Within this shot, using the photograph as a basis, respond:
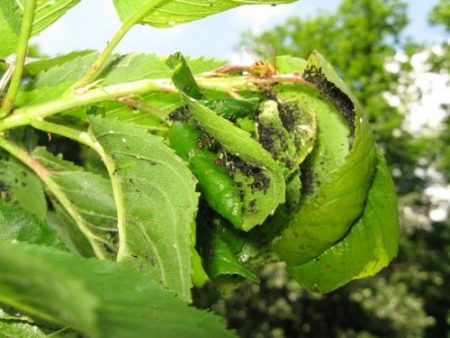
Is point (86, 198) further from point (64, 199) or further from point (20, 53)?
point (20, 53)

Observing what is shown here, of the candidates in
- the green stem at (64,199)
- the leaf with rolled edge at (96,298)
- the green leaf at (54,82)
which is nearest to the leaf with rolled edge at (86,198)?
the green stem at (64,199)

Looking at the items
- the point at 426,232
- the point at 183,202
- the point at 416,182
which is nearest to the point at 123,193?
the point at 183,202

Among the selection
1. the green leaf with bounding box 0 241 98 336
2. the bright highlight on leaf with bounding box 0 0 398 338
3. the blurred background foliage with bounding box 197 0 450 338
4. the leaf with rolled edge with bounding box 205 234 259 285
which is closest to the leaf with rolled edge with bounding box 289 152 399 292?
the bright highlight on leaf with bounding box 0 0 398 338

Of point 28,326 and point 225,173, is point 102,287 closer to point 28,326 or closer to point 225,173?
point 28,326

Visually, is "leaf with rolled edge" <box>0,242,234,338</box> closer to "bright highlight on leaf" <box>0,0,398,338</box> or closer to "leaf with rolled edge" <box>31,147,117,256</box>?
"bright highlight on leaf" <box>0,0,398,338</box>

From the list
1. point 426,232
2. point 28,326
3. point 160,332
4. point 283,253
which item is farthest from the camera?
point 426,232
